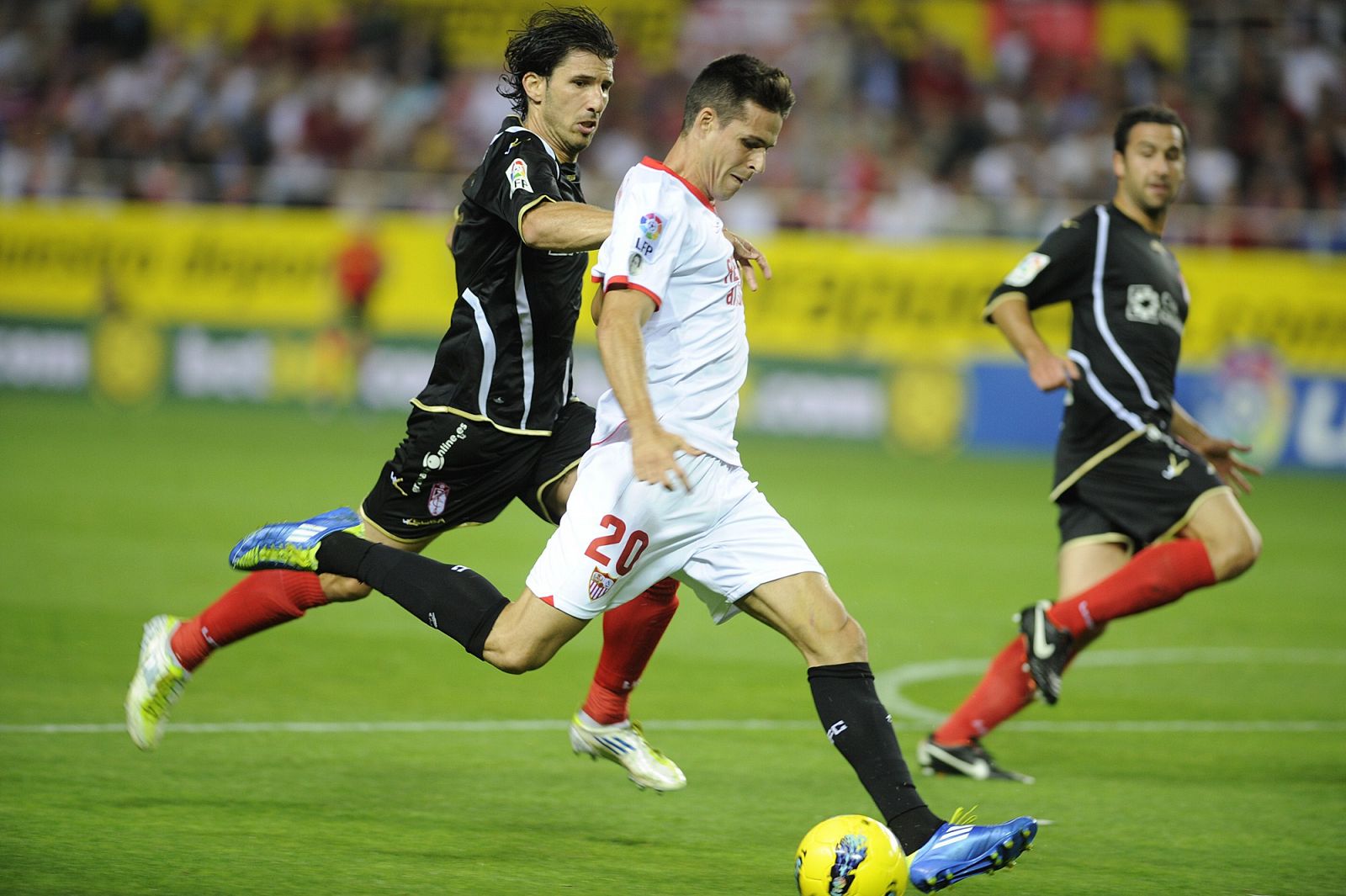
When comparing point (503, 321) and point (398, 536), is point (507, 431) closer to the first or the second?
point (503, 321)

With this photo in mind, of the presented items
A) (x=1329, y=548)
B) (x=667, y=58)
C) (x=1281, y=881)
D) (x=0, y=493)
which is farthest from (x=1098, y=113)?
(x=1281, y=881)

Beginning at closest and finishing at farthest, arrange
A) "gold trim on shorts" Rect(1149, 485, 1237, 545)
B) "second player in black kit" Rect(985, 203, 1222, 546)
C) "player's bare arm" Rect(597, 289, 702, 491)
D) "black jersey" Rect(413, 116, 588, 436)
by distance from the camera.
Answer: "player's bare arm" Rect(597, 289, 702, 491) < "black jersey" Rect(413, 116, 588, 436) < "gold trim on shorts" Rect(1149, 485, 1237, 545) < "second player in black kit" Rect(985, 203, 1222, 546)

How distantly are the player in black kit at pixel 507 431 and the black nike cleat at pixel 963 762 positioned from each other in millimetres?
1227

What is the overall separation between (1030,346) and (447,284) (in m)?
15.1

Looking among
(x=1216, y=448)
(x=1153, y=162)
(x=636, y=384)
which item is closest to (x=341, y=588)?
(x=636, y=384)

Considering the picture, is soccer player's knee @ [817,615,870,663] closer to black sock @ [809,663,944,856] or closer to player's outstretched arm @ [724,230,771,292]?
black sock @ [809,663,944,856]

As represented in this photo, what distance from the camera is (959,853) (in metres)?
4.34

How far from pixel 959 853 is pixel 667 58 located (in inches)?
810

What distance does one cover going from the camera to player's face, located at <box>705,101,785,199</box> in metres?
4.62

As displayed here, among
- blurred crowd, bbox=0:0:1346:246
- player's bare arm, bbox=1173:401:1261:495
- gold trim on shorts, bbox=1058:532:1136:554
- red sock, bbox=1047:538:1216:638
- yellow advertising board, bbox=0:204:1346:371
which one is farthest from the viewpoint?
blurred crowd, bbox=0:0:1346:246

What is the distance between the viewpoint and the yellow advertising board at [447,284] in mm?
18906

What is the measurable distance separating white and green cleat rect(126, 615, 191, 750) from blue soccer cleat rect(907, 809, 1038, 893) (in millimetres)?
2652

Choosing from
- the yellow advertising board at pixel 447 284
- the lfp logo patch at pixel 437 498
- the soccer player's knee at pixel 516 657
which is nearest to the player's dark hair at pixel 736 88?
the soccer player's knee at pixel 516 657

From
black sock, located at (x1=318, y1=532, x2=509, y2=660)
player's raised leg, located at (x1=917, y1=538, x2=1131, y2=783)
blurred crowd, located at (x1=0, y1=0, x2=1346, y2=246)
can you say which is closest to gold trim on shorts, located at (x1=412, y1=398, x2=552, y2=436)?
black sock, located at (x1=318, y1=532, x2=509, y2=660)
